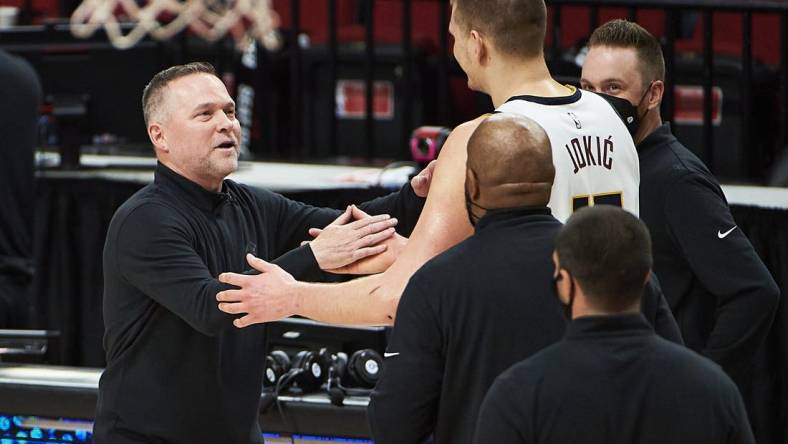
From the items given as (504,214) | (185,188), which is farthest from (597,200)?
(185,188)

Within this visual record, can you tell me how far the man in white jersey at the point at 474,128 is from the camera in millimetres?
3191

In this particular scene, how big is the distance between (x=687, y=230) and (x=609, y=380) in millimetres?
1451

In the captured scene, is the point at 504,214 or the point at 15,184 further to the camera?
the point at 15,184

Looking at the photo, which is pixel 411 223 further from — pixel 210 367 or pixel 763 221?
pixel 763 221

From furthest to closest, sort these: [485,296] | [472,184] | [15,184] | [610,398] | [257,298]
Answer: [15,184] < [257,298] < [472,184] < [485,296] < [610,398]

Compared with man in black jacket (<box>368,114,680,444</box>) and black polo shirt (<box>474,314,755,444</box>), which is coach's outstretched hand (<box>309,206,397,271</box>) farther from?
black polo shirt (<box>474,314,755,444</box>)

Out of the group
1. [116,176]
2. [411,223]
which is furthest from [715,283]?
[116,176]

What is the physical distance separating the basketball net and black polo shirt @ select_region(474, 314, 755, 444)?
4.91 m

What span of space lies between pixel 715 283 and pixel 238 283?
4.42 feet

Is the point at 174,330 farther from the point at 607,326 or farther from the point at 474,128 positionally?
the point at 607,326

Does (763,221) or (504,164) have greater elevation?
(504,164)

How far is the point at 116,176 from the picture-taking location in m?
6.18

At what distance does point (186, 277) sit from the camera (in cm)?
358

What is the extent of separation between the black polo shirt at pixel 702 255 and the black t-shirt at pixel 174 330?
1.01m
